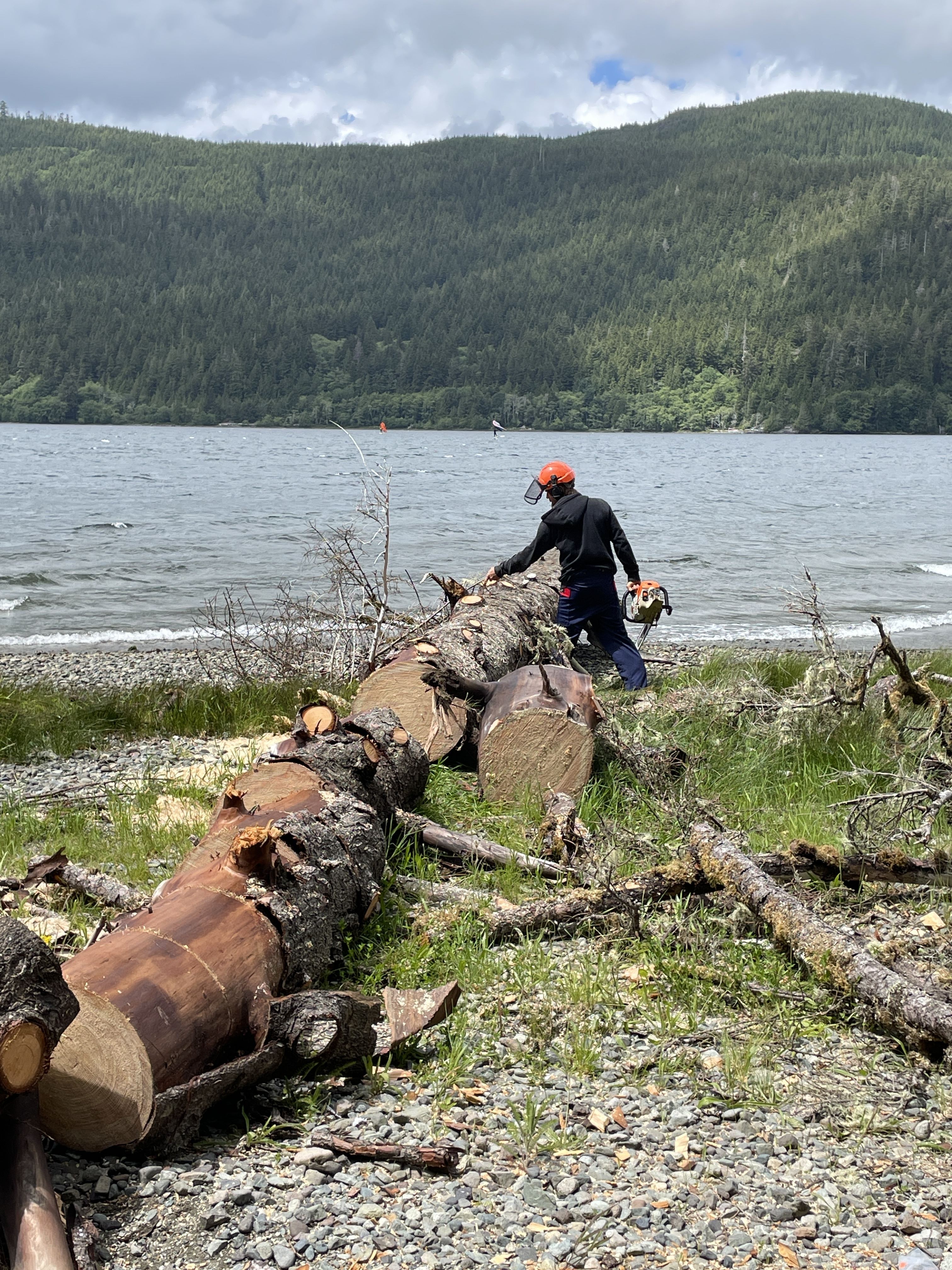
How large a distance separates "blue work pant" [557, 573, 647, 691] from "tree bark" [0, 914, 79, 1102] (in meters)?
7.16

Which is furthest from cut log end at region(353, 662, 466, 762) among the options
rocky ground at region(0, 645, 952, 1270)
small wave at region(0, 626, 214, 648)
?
small wave at region(0, 626, 214, 648)

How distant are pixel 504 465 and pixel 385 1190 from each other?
70.0 m

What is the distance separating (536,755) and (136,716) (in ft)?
14.5

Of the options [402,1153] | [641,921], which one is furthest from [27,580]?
[402,1153]

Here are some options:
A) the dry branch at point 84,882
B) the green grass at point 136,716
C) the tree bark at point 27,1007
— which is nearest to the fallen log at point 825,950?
the dry branch at point 84,882

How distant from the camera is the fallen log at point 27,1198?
2338mm

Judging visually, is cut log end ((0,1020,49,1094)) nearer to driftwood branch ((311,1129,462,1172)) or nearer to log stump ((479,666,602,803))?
driftwood branch ((311,1129,462,1172))

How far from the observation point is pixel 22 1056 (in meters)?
2.53

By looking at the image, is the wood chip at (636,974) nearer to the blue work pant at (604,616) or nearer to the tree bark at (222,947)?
the tree bark at (222,947)

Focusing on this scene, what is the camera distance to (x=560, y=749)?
5863mm

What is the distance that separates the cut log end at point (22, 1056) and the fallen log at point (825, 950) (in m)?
2.54

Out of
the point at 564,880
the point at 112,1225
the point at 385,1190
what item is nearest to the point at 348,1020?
the point at 385,1190

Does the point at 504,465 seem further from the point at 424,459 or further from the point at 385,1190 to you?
the point at 385,1190

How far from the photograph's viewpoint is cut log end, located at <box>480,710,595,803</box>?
5828 mm
